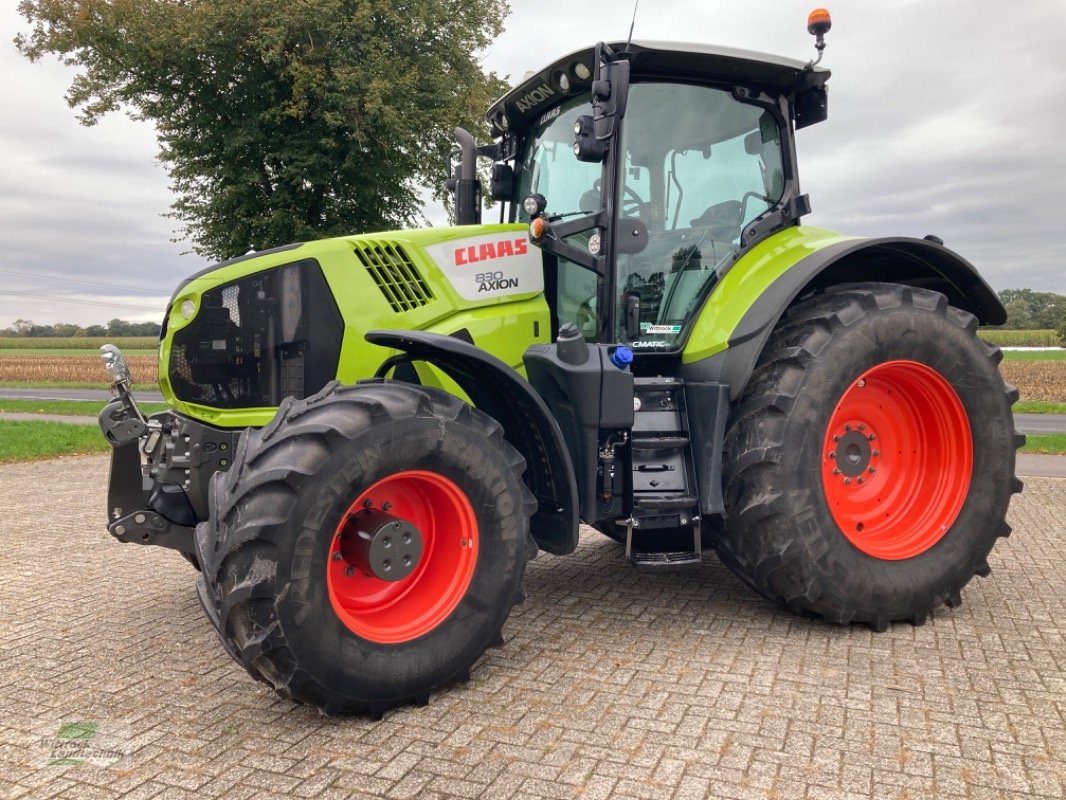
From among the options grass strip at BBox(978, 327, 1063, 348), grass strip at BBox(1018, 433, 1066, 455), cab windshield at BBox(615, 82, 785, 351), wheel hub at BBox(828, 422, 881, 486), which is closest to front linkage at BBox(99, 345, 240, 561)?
cab windshield at BBox(615, 82, 785, 351)

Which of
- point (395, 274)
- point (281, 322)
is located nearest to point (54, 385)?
point (281, 322)

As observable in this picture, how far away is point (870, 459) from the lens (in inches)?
179

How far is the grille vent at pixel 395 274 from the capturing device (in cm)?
400

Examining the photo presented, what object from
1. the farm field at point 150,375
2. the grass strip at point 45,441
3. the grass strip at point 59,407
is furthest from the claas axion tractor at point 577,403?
the farm field at point 150,375

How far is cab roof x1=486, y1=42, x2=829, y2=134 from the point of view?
4.21 meters

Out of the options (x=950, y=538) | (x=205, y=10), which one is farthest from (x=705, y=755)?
(x=205, y=10)

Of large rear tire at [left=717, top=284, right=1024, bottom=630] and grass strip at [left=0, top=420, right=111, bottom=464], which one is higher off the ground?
large rear tire at [left=717, top=284, right=1024, bottom=630]

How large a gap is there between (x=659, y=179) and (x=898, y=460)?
6.53 ft

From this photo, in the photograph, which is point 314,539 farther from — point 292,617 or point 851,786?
point 851,786

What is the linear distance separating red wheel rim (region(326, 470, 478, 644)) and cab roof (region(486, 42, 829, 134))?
85.9 inches

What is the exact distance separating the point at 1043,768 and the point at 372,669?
2279mm

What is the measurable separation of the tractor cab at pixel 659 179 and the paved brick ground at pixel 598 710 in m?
1.52

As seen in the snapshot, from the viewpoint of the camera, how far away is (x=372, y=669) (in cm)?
319

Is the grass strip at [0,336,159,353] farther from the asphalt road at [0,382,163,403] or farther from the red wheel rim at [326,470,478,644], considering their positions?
the red wheel rim at [326,470,478,644]
